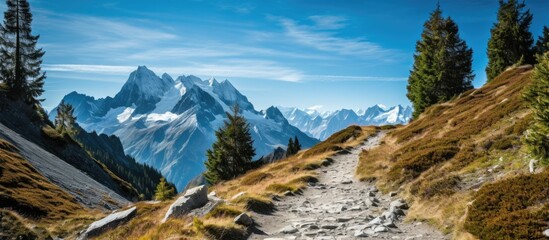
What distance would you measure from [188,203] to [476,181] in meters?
11.6

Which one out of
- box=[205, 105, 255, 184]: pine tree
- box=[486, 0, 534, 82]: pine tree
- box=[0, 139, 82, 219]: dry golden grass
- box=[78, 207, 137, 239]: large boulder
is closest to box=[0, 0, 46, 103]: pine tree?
box=[0, 139, 82, 219]: dry golden grass

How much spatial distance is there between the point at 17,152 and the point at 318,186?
49344 millimetres

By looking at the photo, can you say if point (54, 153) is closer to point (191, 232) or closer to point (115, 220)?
point (115, 220)

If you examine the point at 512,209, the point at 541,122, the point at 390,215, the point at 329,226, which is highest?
the point at 541,122

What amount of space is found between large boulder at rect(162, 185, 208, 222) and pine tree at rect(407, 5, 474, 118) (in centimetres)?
4588

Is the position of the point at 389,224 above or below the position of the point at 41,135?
below

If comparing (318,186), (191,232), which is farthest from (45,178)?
(191,232)

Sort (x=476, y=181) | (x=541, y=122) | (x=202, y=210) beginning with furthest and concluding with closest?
1. (x=202, y=210)
2. (x=476, y=181)
3. (x=541, y=122)

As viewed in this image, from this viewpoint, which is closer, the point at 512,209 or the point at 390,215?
the point at 512,209

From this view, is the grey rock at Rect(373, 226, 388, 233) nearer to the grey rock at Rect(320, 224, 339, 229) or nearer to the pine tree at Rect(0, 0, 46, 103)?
the grey rock at Rect(320, 224, 339, 229)

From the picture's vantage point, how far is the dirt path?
10.8 metres

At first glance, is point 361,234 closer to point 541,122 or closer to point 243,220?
point 243,220

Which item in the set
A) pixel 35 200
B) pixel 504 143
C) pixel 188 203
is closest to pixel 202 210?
pixel 188 203

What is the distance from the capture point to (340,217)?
1329 centimetres
